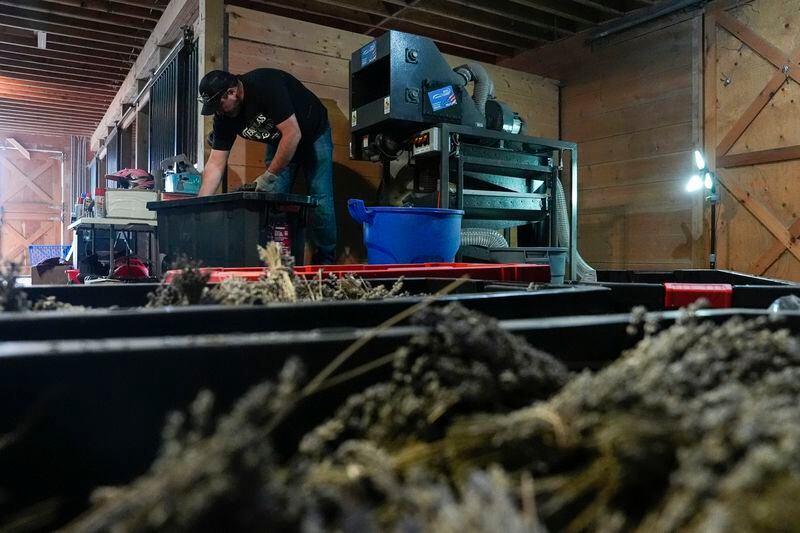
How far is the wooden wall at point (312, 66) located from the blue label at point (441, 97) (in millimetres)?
1058

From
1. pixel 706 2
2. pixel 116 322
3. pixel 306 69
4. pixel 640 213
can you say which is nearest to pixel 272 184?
pixel 306 69

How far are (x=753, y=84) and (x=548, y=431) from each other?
487 centimetres

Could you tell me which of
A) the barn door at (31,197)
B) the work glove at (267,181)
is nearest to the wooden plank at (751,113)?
the work glove at (267,181)

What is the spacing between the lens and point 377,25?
5176 mm

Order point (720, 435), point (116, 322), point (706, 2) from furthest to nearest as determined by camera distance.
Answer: point (706, 2), point (116, 322), point (720, 435)

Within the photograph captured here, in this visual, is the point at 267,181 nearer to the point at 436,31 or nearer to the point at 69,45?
the point at 436,31

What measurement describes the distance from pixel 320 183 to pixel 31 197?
35.7 feet

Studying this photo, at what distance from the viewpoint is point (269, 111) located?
10.7 feet

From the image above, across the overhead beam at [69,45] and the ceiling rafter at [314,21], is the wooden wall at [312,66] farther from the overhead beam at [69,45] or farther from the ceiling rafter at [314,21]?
the overhead beam at [69,45]

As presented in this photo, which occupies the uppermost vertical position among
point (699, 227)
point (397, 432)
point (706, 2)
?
point (706, 2)

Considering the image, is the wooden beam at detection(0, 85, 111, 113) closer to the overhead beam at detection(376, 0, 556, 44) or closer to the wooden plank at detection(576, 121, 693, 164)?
the overhead beam at detection(376, 0, 556, 44)

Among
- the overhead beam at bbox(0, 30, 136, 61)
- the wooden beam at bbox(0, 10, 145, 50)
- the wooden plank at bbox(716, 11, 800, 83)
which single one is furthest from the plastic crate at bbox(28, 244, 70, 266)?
the wooden plank at bbox(716, 11, 800, 83)

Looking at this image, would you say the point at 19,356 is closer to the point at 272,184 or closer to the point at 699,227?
the point at 272,184

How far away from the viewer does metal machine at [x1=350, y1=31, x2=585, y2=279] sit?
11.6ft
